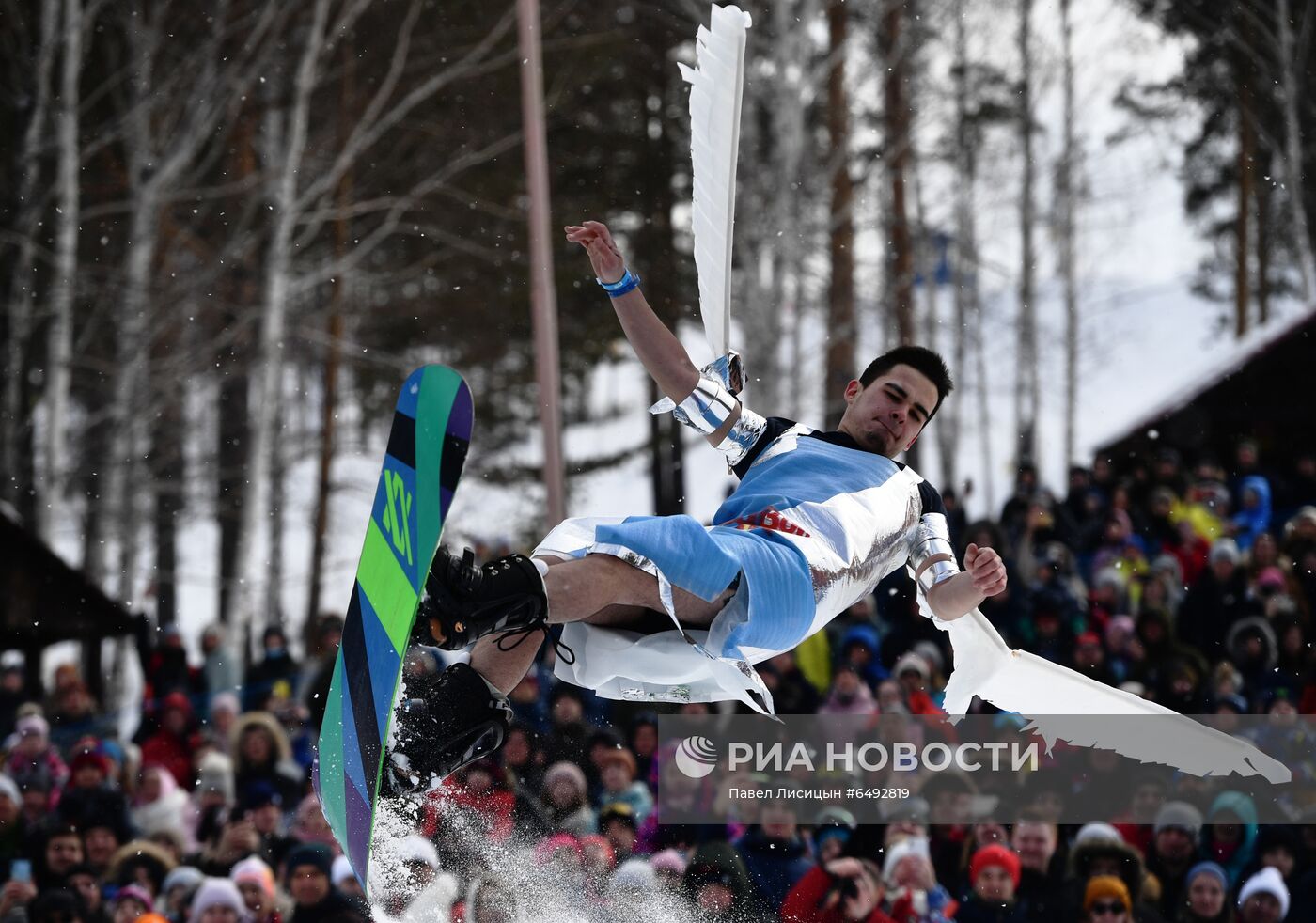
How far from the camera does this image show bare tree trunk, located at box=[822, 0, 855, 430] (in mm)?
13023

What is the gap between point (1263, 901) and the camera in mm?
Result: 5180

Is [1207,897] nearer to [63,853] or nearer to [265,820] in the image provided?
[265,820]

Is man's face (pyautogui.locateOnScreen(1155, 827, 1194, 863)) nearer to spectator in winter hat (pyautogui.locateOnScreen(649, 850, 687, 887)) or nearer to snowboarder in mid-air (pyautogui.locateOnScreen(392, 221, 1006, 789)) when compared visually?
spectator in winter hat (pyautogui.locateOnScreen(649, 850, 687, 887))

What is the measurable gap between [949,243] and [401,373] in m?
5.67

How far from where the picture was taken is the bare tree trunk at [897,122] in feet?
43.3

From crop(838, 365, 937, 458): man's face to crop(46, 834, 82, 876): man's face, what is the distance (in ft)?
12.5

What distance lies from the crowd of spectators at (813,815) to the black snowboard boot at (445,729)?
30 centimetres

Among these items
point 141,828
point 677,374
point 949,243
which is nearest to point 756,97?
point 949,243

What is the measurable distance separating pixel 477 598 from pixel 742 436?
1.05 metres

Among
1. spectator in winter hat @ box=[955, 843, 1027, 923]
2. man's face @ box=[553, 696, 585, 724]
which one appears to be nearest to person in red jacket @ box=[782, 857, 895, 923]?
spectator in winter hat @ box=[955, 843, 1027, 923]

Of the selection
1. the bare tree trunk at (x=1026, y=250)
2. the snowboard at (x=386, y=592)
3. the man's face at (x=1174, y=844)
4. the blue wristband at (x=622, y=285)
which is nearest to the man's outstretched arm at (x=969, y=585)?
the blue wristband at (x=622, y=285)

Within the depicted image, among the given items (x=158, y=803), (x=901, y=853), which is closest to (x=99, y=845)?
(x=158, y=803)

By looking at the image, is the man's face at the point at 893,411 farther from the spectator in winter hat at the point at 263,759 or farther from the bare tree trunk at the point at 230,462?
the bare tree trunk at the point at 230,462

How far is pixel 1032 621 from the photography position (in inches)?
276
